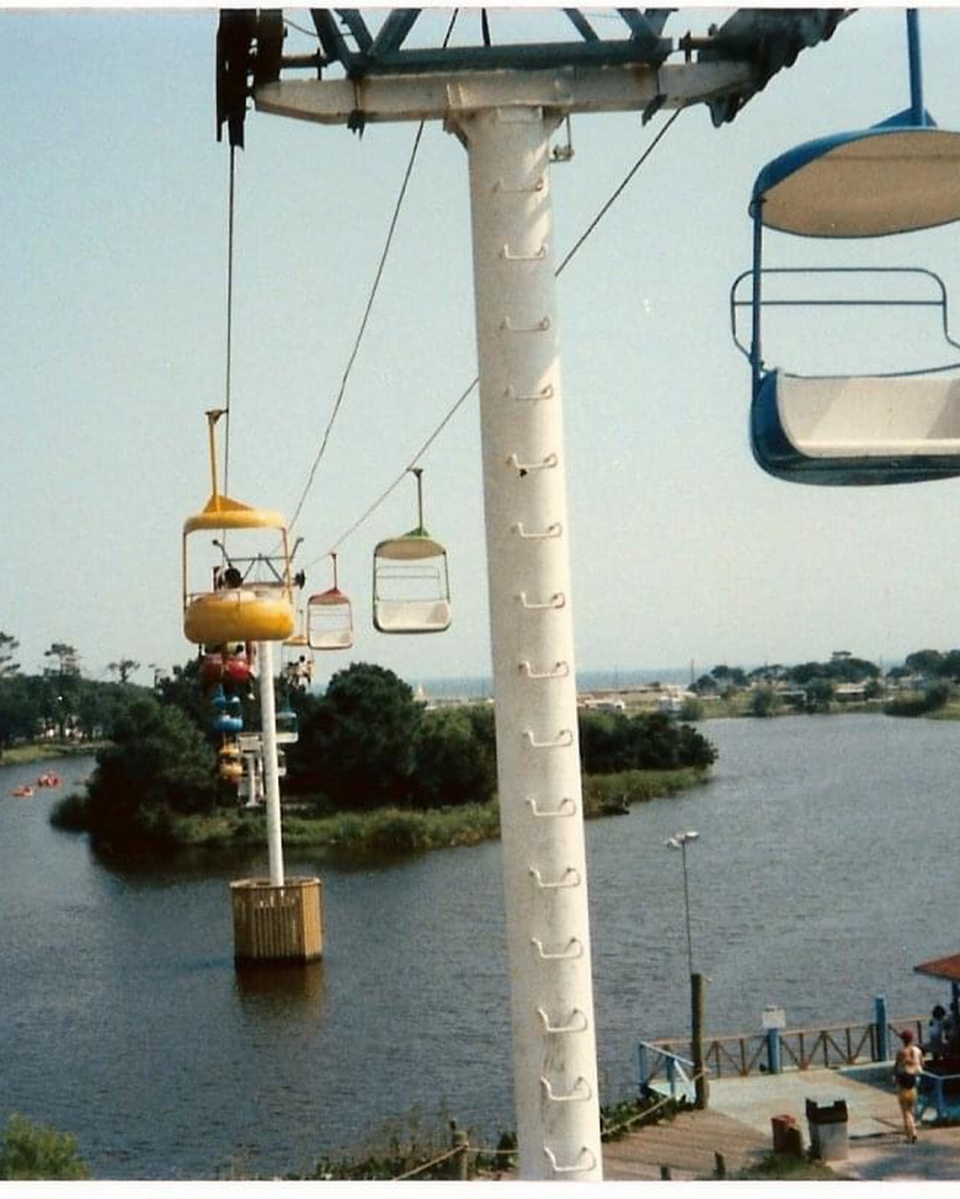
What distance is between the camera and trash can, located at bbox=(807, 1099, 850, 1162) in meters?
10.9

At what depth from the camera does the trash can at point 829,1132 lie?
35.6 feet

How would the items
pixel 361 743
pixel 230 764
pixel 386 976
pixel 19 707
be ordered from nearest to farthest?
pixel 230 764
pixel 386 976
pixel 361 743
pixel 19 707

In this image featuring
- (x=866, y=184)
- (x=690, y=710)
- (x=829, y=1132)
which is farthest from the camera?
(x=690, y=710)

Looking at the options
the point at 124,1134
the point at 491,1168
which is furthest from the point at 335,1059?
the point at 491,1168

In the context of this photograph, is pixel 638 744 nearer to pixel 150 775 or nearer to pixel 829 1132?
pixel 150 775

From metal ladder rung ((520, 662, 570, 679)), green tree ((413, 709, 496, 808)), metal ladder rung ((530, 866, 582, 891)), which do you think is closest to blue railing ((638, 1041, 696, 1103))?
metal ladder rung ((530, 866, 582, 891))

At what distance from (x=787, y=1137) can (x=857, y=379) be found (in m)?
8.02

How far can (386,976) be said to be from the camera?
24.5 meters

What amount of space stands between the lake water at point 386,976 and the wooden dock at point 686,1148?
2.32m

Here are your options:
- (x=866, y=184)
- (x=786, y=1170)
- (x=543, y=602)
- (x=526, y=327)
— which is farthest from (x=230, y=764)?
(x=866, y=184)

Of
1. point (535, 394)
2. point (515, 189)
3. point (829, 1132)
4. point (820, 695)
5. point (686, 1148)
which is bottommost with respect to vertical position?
point (686, 1148)

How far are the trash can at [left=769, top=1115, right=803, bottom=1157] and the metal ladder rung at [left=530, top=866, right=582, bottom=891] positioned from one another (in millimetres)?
7203

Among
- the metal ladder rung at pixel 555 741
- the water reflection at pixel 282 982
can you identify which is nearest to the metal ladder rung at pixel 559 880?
the metal ladder rung at pixel 555 741
